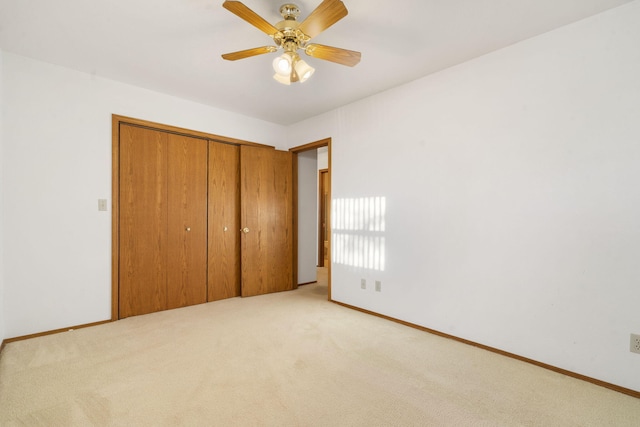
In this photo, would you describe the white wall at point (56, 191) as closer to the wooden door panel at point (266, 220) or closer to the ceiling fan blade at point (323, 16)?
the wooden door panel at point (266, 220)

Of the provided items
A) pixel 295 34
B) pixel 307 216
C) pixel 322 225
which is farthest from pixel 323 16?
pixel 322 225

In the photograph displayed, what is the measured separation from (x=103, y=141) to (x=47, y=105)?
494 millimetres

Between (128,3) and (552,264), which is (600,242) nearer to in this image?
(552,264)

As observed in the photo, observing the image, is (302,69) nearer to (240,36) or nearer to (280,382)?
(240,36)

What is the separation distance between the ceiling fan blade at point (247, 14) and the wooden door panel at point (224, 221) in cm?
226

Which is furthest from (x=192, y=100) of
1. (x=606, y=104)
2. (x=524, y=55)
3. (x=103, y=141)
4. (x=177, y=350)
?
(x=606, y=104)

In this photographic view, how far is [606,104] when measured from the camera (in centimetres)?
195

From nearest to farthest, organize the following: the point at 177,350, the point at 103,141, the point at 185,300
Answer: the point at 177,350
the point at 103,141
the point at 185,300

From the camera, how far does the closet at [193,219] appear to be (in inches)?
124

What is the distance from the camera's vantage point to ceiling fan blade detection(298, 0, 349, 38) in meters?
1.58

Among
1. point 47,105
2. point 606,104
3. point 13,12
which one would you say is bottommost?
point 606,104

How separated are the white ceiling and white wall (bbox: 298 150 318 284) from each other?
170 cm

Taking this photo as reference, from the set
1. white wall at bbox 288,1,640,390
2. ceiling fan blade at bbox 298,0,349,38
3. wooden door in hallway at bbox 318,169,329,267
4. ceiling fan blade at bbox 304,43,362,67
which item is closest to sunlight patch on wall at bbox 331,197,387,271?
white wall at bbox 288,1,640,390

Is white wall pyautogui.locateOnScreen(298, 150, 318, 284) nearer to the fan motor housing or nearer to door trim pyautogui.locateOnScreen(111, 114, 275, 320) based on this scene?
door trim pyautogui.locateOnScreen(111, 114, 275, 320)
